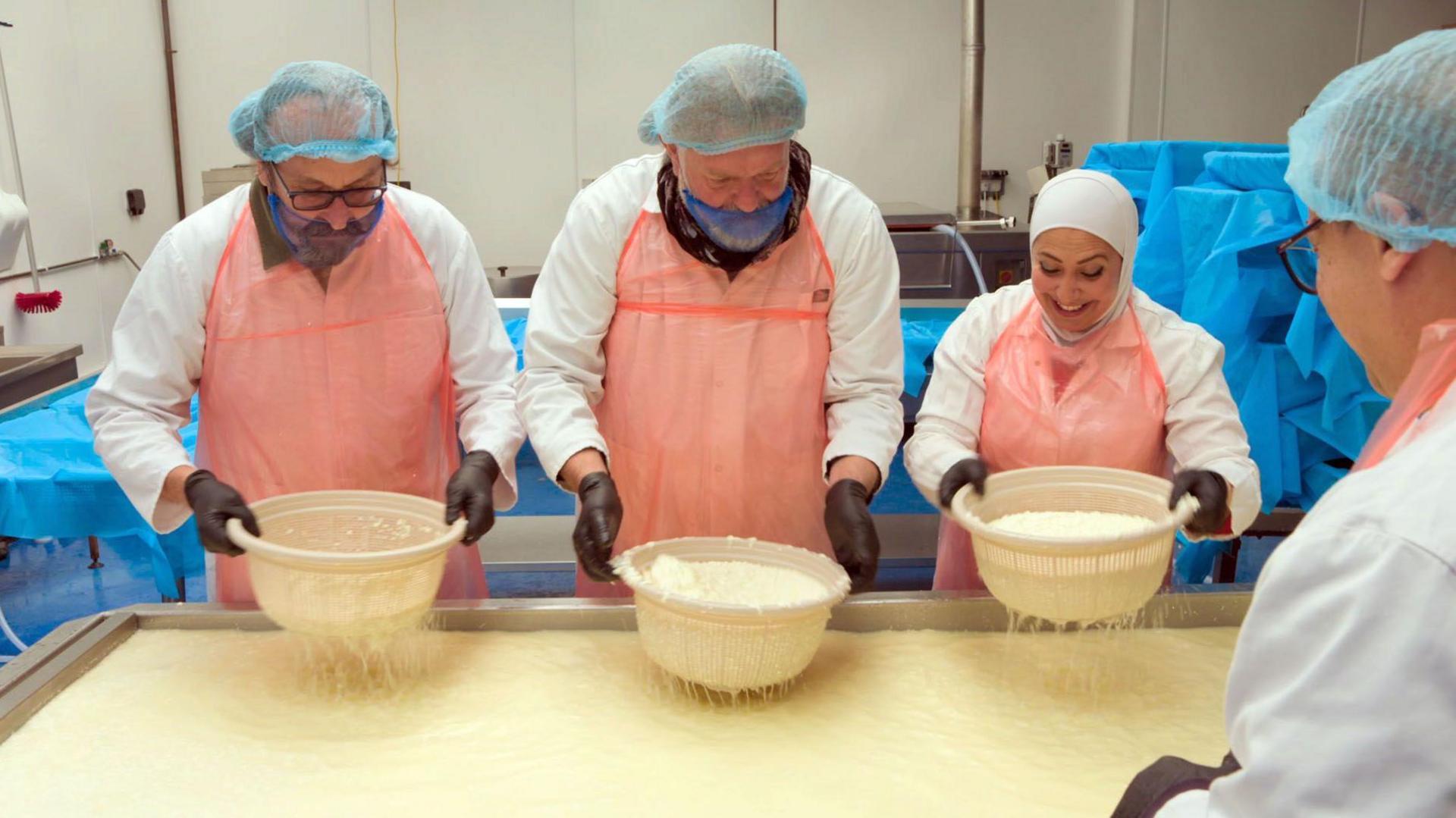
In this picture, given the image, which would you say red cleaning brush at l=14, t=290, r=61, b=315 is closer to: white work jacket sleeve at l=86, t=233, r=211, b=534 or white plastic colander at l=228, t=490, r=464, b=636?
white work jacket sleeve at l=86, t=233, r=211, b=534

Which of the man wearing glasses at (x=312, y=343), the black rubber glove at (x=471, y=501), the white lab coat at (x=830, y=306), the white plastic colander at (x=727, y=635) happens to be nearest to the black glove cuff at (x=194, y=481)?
the man wearing glasses at (x=312, y=343)

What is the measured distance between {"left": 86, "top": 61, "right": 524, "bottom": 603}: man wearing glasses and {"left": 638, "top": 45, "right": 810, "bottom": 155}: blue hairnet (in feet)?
1.61

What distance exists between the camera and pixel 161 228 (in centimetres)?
563

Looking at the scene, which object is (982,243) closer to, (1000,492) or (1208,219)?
(1208,219)

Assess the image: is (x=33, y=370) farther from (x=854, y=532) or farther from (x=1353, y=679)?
(x=1353, y=679)

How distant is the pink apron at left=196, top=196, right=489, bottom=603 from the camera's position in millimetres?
1865

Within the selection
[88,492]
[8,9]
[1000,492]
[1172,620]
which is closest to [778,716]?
[1000,492]

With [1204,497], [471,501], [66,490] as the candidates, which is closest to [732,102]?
[471,501]

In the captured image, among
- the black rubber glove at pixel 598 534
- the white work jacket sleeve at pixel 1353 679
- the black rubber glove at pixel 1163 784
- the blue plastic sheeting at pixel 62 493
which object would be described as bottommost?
the blue plastic sheeting at pixel 62 493

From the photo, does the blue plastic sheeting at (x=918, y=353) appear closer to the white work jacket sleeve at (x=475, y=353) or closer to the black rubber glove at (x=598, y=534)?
the white work jacket sleeve at (x=475, y=353)

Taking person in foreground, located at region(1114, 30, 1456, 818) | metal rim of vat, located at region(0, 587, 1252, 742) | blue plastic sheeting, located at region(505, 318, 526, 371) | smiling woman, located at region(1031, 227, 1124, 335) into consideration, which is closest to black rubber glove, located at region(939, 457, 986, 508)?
metal rim of vat, located at region(0, 587, 1252, 742)

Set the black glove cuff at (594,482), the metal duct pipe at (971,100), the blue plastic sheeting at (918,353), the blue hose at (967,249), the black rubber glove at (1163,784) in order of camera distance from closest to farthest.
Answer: the black rubber glove at (1163,784)
the black glove cuff at (594,482)
the blue plastic sheeting at (918,353)
the blue hose at (967,249)
the metal duct pipe at (971,100)

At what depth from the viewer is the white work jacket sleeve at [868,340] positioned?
6.22ft

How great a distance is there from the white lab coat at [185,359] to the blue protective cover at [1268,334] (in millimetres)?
1777
